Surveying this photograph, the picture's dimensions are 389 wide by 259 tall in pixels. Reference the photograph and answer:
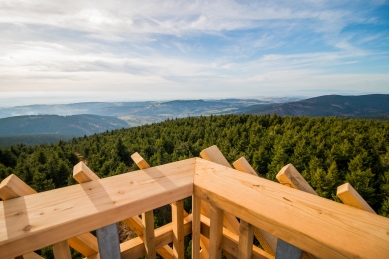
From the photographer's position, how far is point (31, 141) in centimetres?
12600

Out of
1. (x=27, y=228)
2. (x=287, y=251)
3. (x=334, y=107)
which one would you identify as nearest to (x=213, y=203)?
(x=287, y=251)

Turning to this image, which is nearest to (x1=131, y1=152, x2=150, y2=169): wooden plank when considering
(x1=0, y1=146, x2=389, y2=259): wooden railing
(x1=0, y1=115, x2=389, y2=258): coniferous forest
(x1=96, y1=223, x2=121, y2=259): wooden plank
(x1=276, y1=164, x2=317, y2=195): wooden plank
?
(x1=0, y1=146, x2=389, y2=259): wooden railing

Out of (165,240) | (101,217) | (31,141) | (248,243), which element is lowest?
(31,141)

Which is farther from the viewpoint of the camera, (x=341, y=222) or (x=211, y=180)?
(x=211, y=180)

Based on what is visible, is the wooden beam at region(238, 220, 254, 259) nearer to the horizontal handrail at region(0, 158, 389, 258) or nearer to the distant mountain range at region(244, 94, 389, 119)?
the horizontal handrail at region(0, 158, 389, 258)

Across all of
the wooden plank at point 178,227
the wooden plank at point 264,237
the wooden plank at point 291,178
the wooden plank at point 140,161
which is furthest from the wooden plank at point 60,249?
the wooden plank at point 291,178

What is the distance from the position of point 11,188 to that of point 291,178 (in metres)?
1.64

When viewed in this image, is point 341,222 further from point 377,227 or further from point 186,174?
point 186,174

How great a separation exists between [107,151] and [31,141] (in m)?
149

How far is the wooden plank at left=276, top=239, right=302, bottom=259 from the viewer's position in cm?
106

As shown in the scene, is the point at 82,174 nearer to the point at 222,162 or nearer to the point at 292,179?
the point at 222,162

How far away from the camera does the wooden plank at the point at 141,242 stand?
4.93 ft

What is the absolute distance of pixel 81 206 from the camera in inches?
45.0

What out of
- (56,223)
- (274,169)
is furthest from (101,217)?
(274,169)
